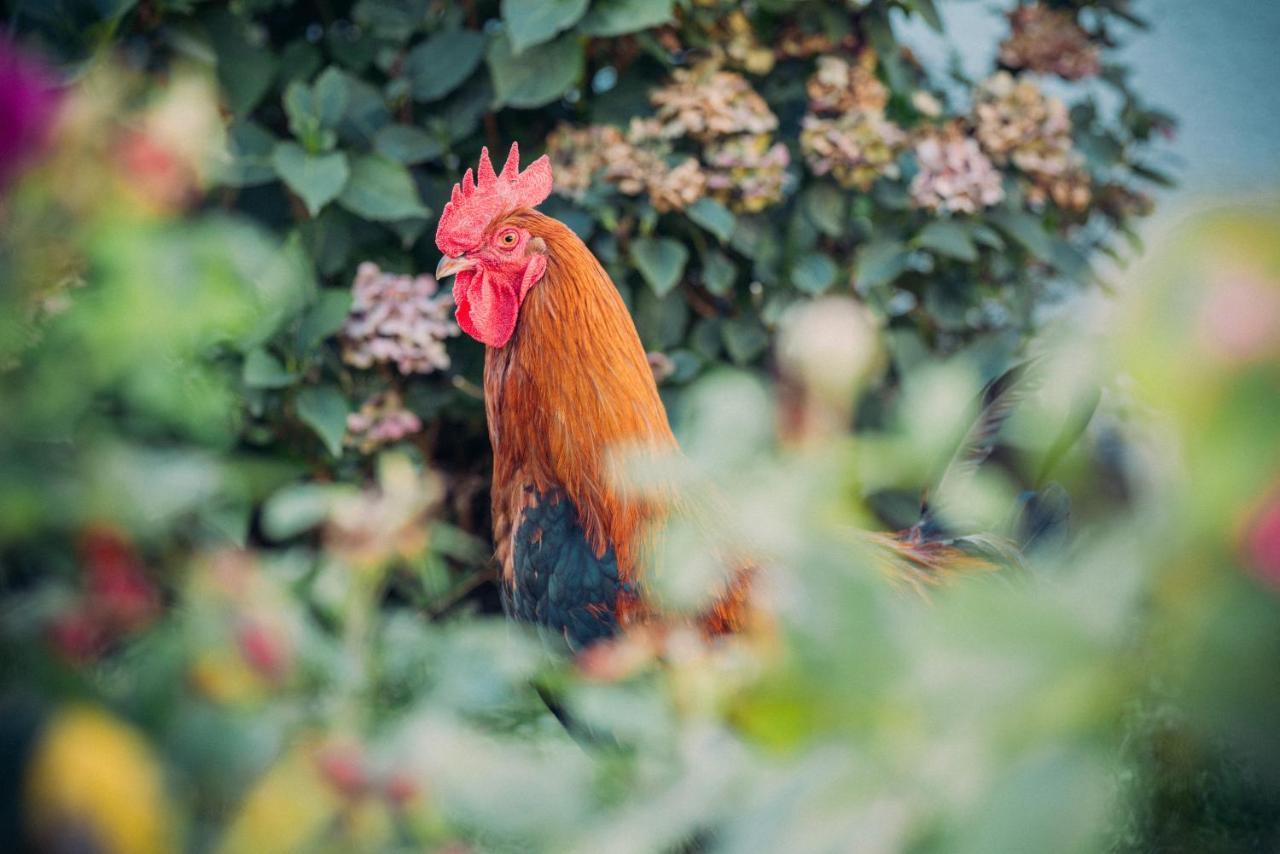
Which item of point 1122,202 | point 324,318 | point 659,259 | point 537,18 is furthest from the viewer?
point 1122,202

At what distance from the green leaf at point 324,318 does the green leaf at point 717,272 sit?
0.95 metres

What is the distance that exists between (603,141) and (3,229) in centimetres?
217

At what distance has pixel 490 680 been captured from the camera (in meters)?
0.63

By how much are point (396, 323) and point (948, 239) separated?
1.49m

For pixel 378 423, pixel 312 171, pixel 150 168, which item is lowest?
pixel 378 423

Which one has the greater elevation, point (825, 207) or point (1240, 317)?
point (1240, 317)

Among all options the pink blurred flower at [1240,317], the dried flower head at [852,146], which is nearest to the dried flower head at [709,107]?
the dried flower head at [852,146]

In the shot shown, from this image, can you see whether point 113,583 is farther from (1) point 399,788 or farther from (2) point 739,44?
(2) point 739,44

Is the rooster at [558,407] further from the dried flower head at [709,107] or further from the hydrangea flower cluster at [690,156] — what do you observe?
the dried flower head at [709,107]

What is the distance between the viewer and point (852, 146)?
8.24 ft

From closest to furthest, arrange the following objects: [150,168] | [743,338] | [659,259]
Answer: [150,168] → [659,259] → [743,338]

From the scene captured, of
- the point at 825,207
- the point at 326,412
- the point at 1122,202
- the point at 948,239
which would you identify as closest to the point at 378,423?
the point at 326,412

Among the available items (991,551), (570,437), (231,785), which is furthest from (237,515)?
(231,785)

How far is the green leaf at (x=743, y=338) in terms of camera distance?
8.79 feet
